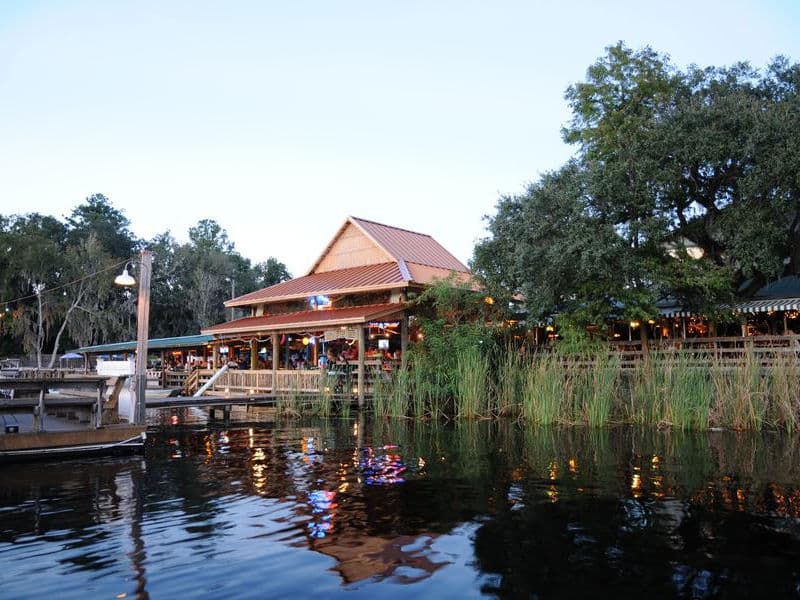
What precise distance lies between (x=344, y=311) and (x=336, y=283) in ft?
6.90

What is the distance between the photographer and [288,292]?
84.9 feet

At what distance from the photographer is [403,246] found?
86.6 feet

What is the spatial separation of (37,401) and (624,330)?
21.8 m

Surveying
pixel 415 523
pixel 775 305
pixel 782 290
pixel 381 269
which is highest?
pixel 381 269

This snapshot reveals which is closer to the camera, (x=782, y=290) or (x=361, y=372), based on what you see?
(x=361, y=372)

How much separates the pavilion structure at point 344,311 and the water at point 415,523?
30.5 feet

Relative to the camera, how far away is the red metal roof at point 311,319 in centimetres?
2019

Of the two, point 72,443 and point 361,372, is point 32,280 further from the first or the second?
point 72,443

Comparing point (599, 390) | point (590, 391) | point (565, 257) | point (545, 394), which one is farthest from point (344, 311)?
point (599, 390)

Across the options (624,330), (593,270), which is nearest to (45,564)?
(593,270)

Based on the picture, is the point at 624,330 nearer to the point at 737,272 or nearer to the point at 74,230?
the point at 737,272

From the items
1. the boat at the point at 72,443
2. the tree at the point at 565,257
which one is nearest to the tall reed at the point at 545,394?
the tree at the point at 565,257

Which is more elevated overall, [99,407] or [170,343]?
[170,343]

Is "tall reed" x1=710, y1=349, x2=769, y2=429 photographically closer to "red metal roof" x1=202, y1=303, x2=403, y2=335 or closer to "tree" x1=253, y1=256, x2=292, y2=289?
"red metal roof" x1=202, y1=303, x2=403, y2=335
